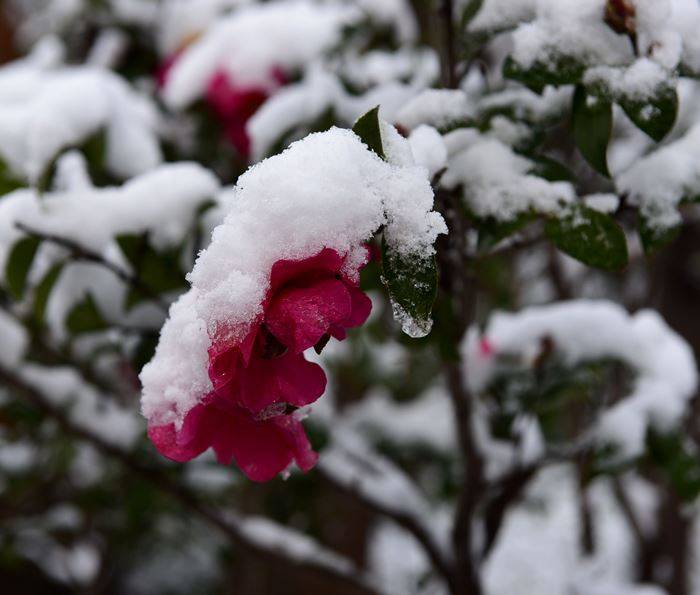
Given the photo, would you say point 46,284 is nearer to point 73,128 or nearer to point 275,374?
point 73,128

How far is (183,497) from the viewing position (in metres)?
1.07

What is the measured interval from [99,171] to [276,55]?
405 millimetres

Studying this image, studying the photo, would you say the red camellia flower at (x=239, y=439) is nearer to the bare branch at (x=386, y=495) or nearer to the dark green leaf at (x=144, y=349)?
the dark green leaf at (x=144, y=349)

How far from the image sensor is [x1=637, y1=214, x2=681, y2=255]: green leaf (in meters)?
0.56

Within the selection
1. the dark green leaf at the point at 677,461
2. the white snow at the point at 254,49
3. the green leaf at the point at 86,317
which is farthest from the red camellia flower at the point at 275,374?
the white snow at the point at 254,49

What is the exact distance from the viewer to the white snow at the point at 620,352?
2.88 ft

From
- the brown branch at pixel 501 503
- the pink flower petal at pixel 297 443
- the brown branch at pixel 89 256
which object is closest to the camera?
the pink flower petal at pixel 297 443

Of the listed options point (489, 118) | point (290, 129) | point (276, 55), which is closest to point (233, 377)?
point (489, 118)

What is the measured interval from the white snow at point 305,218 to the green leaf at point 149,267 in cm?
38

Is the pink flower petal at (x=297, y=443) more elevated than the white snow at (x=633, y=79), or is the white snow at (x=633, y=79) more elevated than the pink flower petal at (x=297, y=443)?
the white snow at (x=633, y=79)

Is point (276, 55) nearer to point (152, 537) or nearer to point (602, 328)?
point (602, 328)

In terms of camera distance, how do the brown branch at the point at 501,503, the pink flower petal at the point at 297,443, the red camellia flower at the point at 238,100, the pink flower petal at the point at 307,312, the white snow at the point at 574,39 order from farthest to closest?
the red camellia flower at the point at 238,100
the brown branch at the point at 501,503
the white snow at the point at 574,39
the pink flower petal at the point at 297,443
the pink flower petal at the point at 307,312

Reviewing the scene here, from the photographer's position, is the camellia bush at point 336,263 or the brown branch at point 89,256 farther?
the brown branch at point 89,256

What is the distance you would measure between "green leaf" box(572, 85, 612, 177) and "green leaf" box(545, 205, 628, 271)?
4cm
